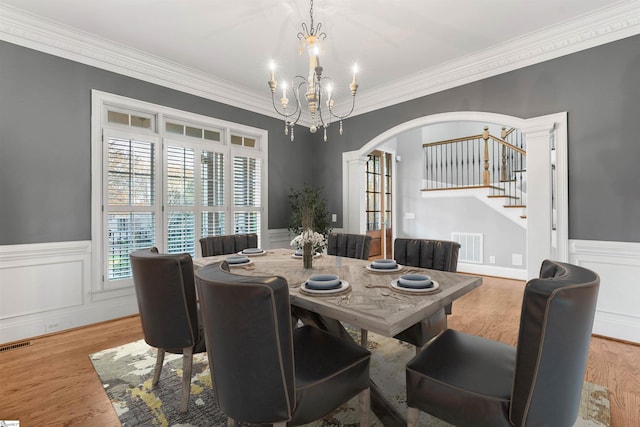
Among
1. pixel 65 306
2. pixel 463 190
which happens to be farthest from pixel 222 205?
pixel 463 190

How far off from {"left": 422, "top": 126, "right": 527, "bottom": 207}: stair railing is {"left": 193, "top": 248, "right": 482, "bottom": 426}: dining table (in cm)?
442

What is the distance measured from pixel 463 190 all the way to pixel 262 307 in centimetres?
563

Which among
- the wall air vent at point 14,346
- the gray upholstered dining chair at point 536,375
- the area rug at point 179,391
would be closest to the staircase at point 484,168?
the area rug at point 179,391

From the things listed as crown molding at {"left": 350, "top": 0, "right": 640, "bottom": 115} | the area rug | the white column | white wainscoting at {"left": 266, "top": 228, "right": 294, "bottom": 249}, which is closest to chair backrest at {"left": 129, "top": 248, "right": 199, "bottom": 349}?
the area rug

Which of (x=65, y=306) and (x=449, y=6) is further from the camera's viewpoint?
(x=65, y=306)

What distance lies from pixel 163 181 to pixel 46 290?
152cm

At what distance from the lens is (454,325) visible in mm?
3119

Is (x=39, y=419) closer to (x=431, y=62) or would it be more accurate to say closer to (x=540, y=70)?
(x=431, y=62)

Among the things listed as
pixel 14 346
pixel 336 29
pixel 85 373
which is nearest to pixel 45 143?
pixel 14 346

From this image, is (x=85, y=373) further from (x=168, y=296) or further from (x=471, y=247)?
Answer: (x=471, y=247)

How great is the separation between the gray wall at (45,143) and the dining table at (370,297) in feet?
5.52

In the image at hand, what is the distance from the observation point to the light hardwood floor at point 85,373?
1759 mm

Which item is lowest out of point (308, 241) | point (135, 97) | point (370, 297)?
point (370, 297)

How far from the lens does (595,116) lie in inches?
108
